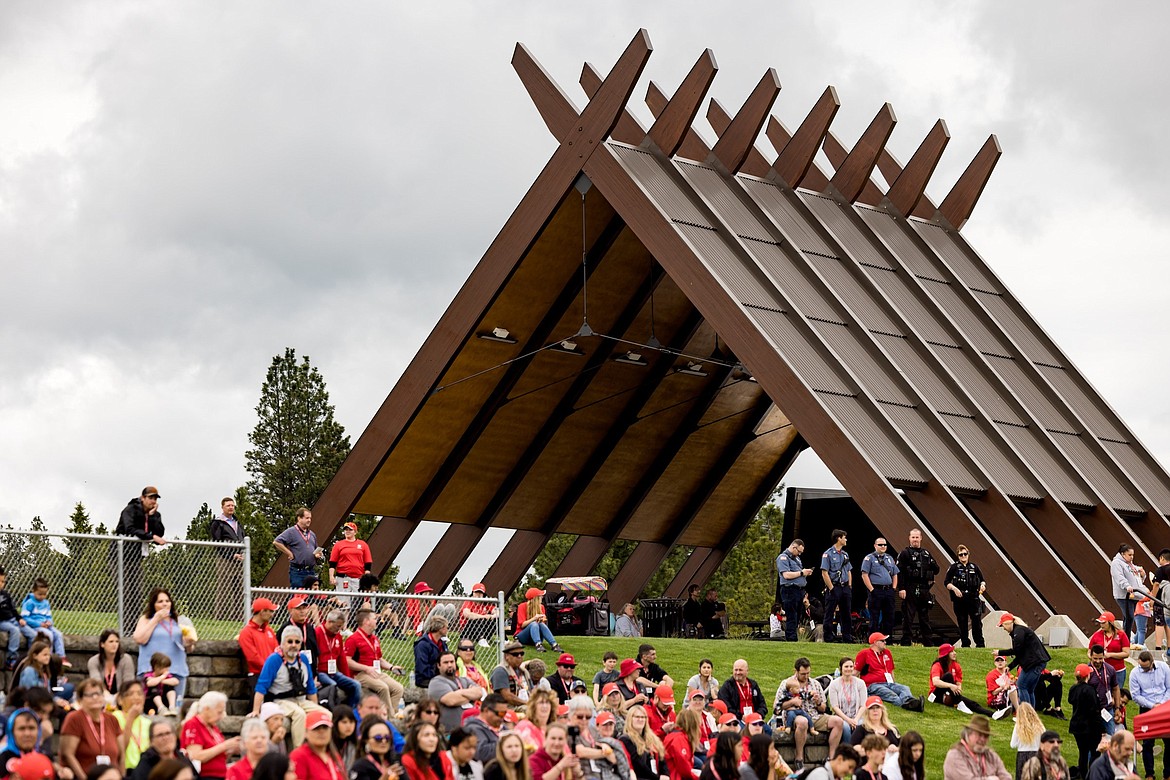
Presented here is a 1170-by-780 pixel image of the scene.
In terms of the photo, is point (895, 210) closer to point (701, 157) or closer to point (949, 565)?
point (701, 157)

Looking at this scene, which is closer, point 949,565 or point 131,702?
point 131,702

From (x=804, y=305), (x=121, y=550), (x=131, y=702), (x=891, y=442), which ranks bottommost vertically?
(x=131, y=702)

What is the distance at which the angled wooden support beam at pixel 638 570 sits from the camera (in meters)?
33.9

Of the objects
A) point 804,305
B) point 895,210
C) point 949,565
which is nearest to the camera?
point 949,565

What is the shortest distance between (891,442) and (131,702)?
547 inches

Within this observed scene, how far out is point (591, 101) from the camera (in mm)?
26219

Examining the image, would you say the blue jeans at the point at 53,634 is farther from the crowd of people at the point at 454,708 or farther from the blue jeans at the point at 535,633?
the blue jeans at the point at 535,633

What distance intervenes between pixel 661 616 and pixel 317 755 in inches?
700

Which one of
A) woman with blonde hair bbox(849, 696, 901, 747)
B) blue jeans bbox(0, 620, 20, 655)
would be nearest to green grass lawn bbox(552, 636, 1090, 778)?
woman with blonde hair bbox(849, 696, 901, 747)

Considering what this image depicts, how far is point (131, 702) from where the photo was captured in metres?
12.3

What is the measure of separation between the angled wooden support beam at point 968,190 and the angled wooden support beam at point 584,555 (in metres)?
8.80

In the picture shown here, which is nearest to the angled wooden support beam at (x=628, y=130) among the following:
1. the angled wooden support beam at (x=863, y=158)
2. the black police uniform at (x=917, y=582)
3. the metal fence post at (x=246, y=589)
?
the angled wooden support beam at (x=863, y=158)

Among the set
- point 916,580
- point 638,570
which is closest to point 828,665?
point 916,580

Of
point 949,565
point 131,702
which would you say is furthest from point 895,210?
point 131,702
